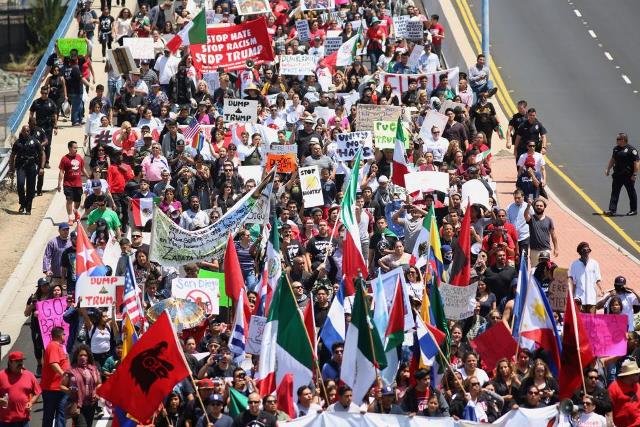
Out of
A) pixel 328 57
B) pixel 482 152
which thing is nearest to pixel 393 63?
pixel 328 57

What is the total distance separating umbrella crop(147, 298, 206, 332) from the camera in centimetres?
2155

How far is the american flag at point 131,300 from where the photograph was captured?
20.6 meters

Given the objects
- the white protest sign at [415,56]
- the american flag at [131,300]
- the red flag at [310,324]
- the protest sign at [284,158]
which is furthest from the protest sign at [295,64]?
the red flag at [310,324]

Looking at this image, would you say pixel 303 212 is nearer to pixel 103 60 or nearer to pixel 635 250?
pixel 635 250

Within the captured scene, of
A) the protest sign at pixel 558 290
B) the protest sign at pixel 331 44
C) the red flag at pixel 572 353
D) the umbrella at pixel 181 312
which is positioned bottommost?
the protest sign at pixel 331 44

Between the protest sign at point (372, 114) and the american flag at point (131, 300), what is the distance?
30.1 feet

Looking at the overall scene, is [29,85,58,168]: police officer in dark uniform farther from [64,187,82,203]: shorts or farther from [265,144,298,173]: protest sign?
[265,144,298,173]: protest sign

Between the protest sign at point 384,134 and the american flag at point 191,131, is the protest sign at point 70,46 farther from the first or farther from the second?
the protest sign at point 384,134

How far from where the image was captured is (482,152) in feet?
93.4

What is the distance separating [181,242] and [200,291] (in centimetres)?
157

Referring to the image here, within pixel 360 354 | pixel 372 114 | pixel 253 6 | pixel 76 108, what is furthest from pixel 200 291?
pixel 253 6

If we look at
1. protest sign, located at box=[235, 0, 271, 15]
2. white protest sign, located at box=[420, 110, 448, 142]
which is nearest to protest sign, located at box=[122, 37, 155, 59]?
protest sign, located at box=[235, 0, 271, 15]

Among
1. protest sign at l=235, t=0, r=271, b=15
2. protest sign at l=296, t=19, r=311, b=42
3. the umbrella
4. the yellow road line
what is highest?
the umbrella

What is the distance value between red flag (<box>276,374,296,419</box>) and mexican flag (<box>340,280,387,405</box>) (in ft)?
1.91
